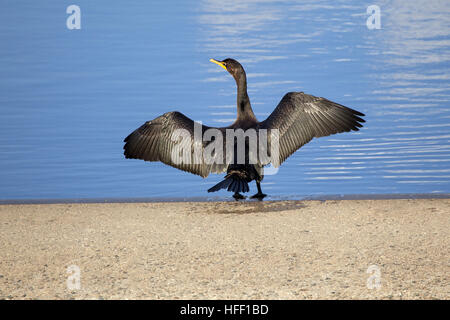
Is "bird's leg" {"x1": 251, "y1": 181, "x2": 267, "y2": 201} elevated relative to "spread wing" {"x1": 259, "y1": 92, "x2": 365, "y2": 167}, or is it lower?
lower

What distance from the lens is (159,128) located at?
774cm

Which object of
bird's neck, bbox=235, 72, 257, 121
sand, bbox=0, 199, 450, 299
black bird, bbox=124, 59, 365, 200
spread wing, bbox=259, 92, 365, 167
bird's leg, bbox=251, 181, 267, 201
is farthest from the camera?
bird's neck, bbox=235, 72, 257, 121

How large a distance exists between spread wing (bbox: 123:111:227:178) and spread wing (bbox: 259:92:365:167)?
68 cm

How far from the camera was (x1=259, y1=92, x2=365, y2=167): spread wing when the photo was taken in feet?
25.0

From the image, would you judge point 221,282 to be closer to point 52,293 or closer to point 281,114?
point 52,293

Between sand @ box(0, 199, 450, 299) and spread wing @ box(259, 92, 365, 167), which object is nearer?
sand @ box(0, 199, 450, 299)

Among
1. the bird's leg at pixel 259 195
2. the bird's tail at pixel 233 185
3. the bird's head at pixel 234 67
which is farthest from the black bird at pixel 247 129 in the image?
the bird's head at pixel 234 67

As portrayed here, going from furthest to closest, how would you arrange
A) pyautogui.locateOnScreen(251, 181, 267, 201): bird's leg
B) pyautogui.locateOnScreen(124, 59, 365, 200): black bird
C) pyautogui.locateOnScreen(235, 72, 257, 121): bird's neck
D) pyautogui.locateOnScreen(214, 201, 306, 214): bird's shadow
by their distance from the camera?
pyautogui.locateOnScreen(235, 72, 257, 121): bird's neck < pyautogui.locateOnScreen(251, 181, 267, 201): bird's leg < pyautogui.locateOnScreen(124, 59, 365, 200): black bird < pyautogui.locateOnScreen(214, 201, 306, 214): bird's shadow

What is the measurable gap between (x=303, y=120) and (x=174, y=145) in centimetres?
149

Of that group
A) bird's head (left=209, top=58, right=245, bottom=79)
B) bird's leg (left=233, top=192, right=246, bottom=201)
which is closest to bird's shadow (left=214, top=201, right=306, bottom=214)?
bird's leg (left=233, top=192, right=246, bottom=201)

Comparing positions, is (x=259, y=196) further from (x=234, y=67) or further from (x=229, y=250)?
(x=229, y=250)

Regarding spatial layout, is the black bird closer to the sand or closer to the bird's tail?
the bird's tail

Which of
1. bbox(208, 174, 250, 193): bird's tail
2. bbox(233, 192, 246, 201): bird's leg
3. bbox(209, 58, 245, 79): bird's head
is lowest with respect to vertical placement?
bbox(233, 192, 246, 201): bird's leg

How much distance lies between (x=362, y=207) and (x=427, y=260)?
186 centimetres
